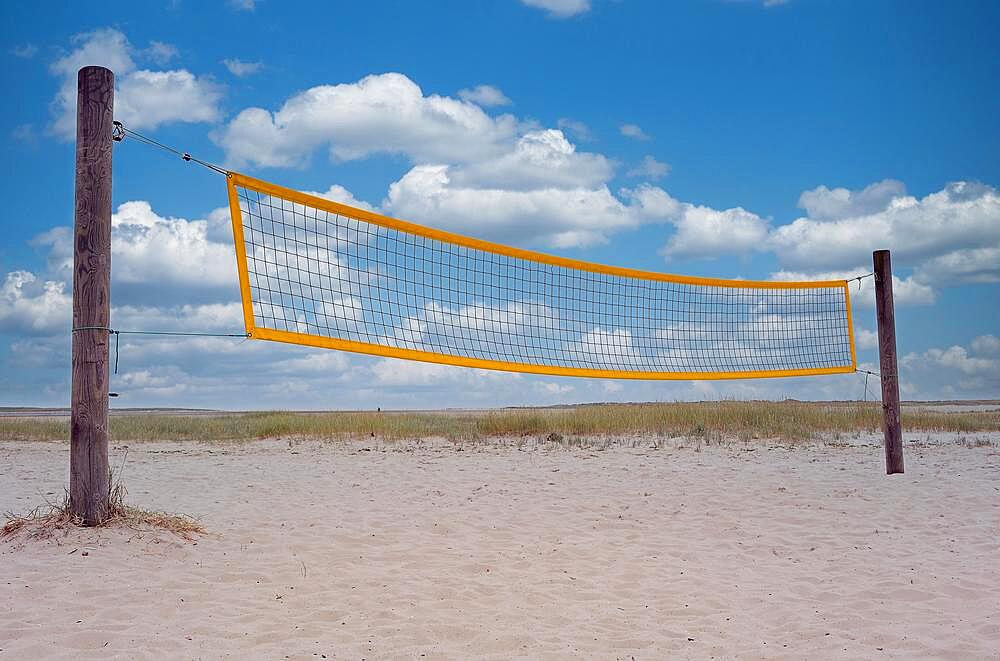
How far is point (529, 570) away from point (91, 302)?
3.16 metres

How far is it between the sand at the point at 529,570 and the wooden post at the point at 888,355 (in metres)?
0.40

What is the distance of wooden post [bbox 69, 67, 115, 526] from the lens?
5.12m

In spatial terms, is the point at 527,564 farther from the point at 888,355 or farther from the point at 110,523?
the point at 888,355

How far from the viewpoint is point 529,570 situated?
4809 millimetres

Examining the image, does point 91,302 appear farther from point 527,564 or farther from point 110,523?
point 527,564

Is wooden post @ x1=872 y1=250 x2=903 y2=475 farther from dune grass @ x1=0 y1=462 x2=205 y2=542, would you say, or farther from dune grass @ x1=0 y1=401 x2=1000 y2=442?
dune grass @ x1=0 y1=462 x2=205 y2=542

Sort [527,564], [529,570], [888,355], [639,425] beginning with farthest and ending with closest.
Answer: [639,425], [888,355], [527,564], [529,570]

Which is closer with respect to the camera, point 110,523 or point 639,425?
A: point 110,523

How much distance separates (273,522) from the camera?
6.11 metres

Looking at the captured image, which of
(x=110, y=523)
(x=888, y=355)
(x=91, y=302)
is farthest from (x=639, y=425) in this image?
(x=91, y=302)

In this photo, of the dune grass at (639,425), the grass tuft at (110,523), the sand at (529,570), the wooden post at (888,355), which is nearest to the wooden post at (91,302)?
the grass tuft at (110,523)

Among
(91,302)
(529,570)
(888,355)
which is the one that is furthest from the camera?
(888,355)

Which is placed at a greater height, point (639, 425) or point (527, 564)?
point (639, 425)

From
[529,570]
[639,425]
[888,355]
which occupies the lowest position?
[529,570]
